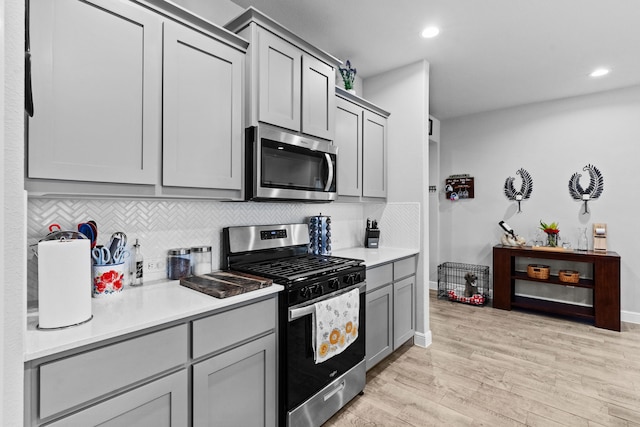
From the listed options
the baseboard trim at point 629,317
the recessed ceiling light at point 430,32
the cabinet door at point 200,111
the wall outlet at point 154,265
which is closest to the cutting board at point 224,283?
Answer: the wall outlet at point 154,265

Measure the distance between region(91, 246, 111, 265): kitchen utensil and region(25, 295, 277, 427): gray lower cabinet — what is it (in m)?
0.51

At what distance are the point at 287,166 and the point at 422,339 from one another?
218 cm

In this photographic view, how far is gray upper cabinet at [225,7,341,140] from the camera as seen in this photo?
6.05ft

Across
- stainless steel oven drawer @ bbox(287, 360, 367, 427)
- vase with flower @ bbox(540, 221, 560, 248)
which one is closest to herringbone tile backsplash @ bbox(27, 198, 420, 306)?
stainless steel oven drawer @ bbox(287, 360, 367, 427)

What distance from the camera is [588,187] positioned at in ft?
12.9

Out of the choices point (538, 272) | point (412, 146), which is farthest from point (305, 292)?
point (538, 272)

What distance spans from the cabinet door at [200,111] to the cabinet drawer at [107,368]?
0.72 metres

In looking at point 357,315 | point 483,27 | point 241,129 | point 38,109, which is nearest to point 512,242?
point 483,27

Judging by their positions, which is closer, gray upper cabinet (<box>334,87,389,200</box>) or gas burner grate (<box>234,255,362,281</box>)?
gas burner grate (<box>234,255,362,281</box>)

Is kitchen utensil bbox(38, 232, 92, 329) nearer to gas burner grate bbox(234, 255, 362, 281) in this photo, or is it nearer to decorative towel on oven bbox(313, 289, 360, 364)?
gas burner grate bbox(234, 255, 362, 281)

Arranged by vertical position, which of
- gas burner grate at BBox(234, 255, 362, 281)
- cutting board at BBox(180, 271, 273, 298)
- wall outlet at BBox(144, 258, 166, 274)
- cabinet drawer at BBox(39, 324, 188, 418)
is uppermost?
wall outlet at BBox(144, 258, 166, 274)

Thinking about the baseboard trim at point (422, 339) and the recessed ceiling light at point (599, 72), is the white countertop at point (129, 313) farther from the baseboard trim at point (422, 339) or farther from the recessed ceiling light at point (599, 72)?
the recessed ceiling light at point (599, 72)

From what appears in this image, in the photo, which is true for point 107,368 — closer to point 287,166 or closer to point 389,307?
point 287,166

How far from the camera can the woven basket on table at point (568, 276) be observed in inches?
147
